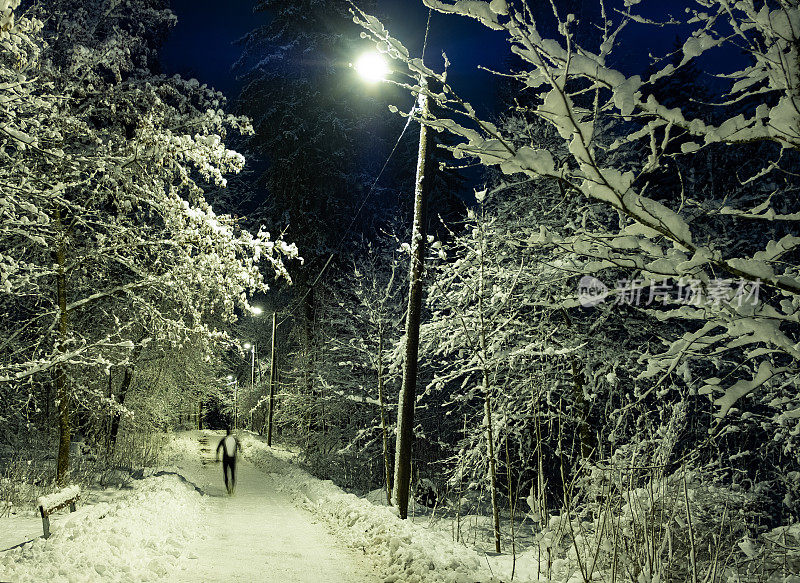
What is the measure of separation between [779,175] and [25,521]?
58.3ft

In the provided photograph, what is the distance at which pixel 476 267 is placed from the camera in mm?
10227

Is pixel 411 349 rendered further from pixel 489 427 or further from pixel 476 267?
pixel 476 267

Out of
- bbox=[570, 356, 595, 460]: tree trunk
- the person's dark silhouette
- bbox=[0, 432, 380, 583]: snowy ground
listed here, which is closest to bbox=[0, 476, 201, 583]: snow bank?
bbox=[0, 432, 380, 583]: snowy ground

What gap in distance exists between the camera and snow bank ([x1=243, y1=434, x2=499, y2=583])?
5.16 meters

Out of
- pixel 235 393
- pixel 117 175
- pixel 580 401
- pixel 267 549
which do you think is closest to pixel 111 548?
pixel 267 549

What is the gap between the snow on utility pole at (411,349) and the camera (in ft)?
27.4

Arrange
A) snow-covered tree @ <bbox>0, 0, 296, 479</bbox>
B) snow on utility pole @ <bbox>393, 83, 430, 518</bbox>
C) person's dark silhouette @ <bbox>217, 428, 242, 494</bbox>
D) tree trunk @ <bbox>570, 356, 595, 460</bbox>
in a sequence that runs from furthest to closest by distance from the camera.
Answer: person's dark silhouette @ <bbox>217, 428, 242, 494</bbox>
tree trunk @ <bbox>570, 356, 595, 460</bbox>
snow on utility pole @ <bbox>393, 83, 430, 518</bbox>
snow-covered tree @ <bbox>0, 0, 296, 479</bbox>

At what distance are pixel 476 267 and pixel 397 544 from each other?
5.69 m

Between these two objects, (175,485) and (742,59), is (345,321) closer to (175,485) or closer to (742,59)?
(175,485)

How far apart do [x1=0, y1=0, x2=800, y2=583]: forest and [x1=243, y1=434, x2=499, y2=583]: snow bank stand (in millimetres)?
756

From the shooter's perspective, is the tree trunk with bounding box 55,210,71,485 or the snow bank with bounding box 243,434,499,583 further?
the tree trunk with bounding box 55,210,71,485

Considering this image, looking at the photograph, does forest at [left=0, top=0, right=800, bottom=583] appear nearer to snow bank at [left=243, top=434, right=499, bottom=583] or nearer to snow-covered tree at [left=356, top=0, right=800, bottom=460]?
snow-covered tree at [left=356, top=0, right=800, bottom=460]

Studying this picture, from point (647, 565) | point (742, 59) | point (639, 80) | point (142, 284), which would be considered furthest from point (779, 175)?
point (142, 284)

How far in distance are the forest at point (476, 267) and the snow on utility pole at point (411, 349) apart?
0.05 meters
